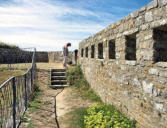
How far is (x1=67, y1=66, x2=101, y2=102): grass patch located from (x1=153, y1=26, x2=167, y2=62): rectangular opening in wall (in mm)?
3894

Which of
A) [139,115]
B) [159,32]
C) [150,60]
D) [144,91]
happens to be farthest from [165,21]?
[139,115]

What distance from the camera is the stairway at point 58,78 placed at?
32.7 feet

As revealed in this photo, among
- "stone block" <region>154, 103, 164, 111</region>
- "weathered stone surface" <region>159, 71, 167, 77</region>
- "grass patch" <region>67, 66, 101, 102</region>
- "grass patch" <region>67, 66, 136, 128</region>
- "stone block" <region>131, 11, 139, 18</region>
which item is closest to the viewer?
"weathered stone surface" <region>159, 71, 167, 77</region>

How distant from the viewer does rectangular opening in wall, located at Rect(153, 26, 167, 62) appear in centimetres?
356

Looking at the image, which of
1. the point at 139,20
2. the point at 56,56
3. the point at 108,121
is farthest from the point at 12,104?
the point at 56,56

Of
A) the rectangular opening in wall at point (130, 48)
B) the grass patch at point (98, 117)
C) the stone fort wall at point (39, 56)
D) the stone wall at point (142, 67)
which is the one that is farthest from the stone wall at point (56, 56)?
the rectangular opening in wall at point (130, 48)

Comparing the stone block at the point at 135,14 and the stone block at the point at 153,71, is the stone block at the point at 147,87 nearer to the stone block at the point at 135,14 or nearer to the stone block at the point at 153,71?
the stone block at the point at 153,71

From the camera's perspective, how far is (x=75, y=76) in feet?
34.2

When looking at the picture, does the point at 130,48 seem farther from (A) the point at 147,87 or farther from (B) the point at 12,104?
(B) the point at 12,104

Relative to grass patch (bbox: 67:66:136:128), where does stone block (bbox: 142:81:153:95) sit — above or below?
above

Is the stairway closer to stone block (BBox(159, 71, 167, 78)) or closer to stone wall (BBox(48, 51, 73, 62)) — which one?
stone wall (BBox(48, 51, 73, 62))

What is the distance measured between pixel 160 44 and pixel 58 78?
7716mm

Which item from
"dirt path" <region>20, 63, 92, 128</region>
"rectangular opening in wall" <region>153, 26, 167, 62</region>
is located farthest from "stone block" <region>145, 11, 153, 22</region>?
"dirt path" <region>20, 63, 92, 128</region>

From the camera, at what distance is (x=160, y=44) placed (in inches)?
142
